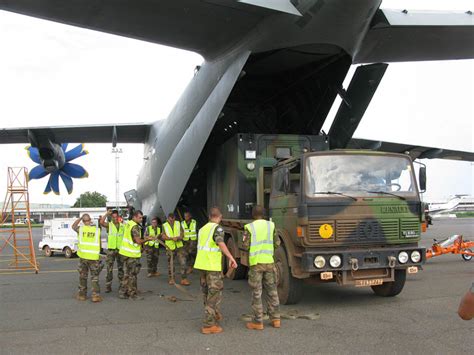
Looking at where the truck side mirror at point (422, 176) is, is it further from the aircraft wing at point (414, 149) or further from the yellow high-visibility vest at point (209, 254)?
the aircraft wing at point (414, 149)

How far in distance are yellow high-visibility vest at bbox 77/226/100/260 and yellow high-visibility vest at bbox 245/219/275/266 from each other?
3.50m

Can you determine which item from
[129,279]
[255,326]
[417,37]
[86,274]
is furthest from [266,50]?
[86,274]

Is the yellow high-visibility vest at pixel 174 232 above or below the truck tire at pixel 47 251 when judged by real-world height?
above

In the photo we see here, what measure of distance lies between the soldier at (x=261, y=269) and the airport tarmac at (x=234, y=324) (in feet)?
0.68

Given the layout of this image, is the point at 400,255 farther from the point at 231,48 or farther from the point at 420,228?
the point at 231,48

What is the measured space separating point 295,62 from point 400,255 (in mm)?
4738

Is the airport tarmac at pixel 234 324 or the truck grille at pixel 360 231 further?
the truck grille at pixel 360 231

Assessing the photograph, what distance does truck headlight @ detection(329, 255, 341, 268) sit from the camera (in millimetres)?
6195

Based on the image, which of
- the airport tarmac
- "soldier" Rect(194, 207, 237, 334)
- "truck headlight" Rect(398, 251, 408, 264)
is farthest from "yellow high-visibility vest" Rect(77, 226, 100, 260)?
"truck headlight" Rect(398, 251, 408, 264)

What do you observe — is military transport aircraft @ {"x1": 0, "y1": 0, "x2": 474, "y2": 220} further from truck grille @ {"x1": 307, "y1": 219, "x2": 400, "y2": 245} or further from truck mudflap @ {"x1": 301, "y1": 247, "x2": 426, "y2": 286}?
truck mudflap @ {"x1": 301, "y1": 247, "x2": 426, "y2": 286}

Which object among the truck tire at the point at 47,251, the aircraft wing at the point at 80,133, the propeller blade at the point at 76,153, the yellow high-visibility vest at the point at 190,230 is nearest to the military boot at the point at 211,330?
the yellow high-visibility vest at the point at 190,230

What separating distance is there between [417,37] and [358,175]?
356 centimetres

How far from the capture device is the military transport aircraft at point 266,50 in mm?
7160

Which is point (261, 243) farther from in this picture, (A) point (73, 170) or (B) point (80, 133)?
(A) point (73, 170)
